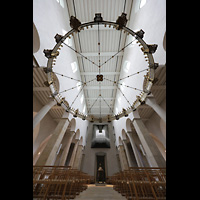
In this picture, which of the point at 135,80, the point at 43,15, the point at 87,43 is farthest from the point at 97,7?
the point at 135,80

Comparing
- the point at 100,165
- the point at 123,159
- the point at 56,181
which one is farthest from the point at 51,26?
the point at 100,165

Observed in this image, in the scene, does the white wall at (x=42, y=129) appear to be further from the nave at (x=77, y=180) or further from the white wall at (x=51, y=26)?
the nave at (x=77, y=180)

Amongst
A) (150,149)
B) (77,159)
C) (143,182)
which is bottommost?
(143,182)

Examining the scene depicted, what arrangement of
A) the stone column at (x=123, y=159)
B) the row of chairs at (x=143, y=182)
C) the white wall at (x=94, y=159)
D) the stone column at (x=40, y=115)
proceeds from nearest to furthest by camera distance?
1. the row of chairs at (x=143, y=182)
2. the stone column at (x=40, y=115)
3. the stone column at (x=123, y=159)
4. the white wall at (x=94, y=159)

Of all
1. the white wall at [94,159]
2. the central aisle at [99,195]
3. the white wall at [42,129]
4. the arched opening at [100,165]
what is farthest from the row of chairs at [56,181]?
the arched opening at [100,165]

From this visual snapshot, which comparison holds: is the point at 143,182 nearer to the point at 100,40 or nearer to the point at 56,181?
the point at 56,181

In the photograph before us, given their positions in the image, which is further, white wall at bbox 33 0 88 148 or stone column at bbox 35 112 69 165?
stone column at bbox 35 112 69 165

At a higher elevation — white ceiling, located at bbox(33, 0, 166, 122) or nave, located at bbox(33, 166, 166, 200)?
white ceiling, located at bbox(33, 0, 166, 122)

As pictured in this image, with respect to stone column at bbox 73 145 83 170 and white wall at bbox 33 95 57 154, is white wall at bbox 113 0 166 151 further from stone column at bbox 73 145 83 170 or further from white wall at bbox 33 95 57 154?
stone column at bbox 73 145 83 170

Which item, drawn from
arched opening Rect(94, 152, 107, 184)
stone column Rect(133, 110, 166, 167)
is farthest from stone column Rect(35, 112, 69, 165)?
arched opening Rect(94, 152, 107, 184)

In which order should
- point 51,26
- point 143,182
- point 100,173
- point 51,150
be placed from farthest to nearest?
point 100,173
point 51,150
point 51,26
point 143,182

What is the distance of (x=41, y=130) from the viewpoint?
40.9 ft
